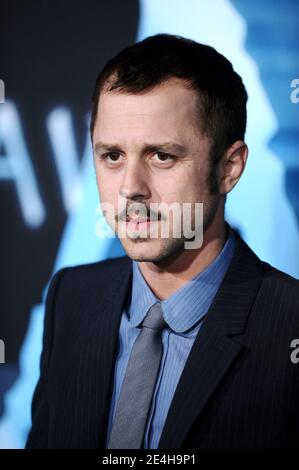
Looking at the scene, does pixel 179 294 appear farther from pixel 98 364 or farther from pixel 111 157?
pixel 111 157

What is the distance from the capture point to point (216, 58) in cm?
172

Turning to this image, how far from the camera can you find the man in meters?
1.55

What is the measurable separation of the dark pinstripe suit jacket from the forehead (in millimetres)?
395

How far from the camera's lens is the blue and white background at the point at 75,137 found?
2150 mm

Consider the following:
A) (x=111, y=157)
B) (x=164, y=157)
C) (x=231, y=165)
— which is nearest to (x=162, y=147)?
(x=164, y=157)

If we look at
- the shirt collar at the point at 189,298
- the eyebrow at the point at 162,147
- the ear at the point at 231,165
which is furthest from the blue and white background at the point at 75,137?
the eyebrow at the point at 162,147

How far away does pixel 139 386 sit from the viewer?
5.28 ft

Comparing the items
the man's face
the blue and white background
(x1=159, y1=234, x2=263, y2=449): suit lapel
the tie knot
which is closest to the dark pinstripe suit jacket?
(x1=159, y1=234, x2=263, y2=449): suit lapel

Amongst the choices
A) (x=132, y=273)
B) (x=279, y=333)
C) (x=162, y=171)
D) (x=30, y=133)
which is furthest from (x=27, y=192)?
(x=279, y=333)

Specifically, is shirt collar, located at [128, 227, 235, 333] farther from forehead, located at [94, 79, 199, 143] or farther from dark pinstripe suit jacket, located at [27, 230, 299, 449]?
forehead, located at [94, 79, 199, 143]

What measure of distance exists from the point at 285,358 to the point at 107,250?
0.94 m

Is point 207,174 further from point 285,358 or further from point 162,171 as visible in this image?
point 285,358

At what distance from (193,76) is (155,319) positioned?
2.18 ft

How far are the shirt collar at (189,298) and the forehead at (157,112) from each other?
0.38 meters
